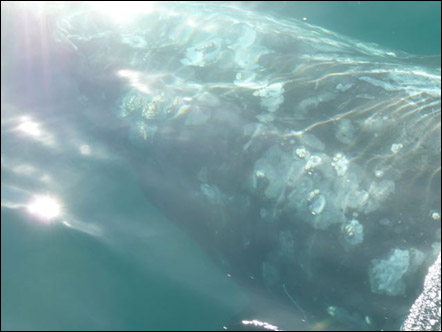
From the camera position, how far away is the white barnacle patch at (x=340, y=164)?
4000 millimetres

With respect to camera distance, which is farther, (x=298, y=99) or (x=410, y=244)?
(x=298, y=99)

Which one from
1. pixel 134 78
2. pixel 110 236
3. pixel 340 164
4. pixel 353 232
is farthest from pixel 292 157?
pixel 134 78

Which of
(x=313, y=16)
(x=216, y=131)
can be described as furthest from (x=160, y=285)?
(x=313, y=16)

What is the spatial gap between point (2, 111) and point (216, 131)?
2.82m

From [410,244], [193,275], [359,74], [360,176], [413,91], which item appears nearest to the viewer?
[410,244]

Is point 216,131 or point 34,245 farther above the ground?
point 216,131

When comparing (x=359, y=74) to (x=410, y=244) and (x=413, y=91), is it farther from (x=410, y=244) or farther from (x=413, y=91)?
(x=410, y=244)

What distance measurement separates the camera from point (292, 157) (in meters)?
4.18

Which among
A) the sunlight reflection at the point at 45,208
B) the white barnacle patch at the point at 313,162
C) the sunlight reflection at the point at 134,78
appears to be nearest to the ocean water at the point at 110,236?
the sunlight reflection at the point at 45,208

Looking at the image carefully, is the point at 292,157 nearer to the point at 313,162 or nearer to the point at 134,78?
the point at 313,162

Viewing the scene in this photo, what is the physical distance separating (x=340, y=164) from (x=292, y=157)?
45 cm

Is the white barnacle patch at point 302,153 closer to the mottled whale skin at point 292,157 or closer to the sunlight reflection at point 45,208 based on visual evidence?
the mottled whale skin at point 292,157

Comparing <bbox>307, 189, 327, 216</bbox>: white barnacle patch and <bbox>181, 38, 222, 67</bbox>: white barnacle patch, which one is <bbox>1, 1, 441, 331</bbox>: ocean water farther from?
<bbox>181, 38, 222, 67</bbox>: white barnacle patch

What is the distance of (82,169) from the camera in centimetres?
501
